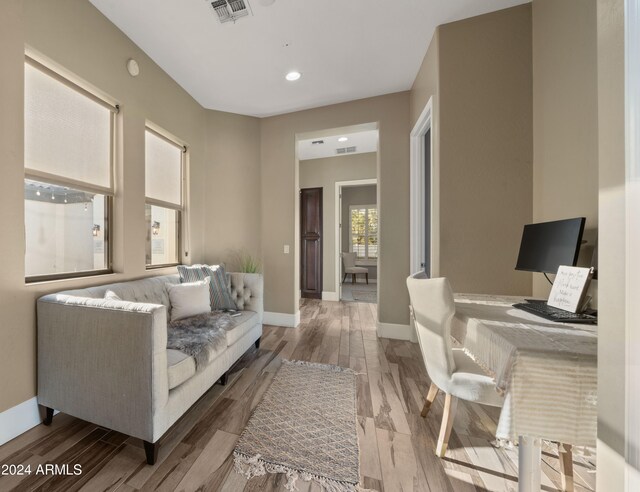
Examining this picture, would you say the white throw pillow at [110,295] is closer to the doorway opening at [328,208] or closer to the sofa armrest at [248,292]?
the sofa armrest at [248,292]

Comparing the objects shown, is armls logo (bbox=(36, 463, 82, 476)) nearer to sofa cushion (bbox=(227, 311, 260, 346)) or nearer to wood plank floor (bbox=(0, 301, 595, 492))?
wood plank floor (bbox=(0, 301, 595, 492))

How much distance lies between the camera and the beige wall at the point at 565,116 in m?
1.30

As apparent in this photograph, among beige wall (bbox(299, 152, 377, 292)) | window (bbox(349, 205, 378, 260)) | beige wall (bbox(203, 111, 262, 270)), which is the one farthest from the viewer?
window (bbox(349, 205, 378, 260))

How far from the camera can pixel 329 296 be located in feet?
16.5

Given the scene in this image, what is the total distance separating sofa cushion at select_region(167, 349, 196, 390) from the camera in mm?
1354

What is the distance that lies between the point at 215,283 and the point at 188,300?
0.37m

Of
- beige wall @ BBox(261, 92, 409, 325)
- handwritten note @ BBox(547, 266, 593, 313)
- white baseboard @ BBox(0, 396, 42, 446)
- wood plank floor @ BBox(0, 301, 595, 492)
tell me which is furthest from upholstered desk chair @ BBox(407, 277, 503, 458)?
white baseboard @ BBox(0, 396, 42, 446)

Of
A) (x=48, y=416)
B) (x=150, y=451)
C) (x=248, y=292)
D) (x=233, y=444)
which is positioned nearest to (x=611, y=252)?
(x=233, y=444)

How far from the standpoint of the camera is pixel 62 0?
1685 mm

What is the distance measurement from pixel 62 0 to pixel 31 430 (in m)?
2.85

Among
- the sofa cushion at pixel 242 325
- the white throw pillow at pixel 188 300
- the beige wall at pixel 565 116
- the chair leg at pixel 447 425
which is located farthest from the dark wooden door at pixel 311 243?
the chair leg at pixel 447 425

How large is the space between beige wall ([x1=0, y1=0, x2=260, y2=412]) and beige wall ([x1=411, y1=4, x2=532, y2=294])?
99.5 inches

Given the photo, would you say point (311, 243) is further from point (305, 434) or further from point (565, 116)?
point (565, 116)

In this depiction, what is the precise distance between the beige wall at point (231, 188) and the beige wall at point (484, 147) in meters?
2.47
